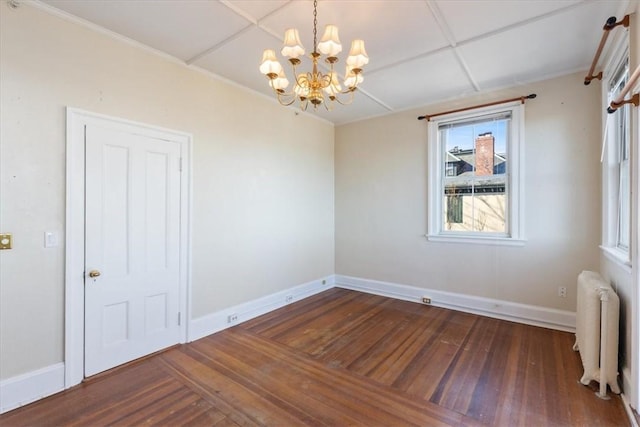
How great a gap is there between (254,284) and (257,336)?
29.0 inches

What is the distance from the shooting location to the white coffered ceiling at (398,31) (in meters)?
2.21

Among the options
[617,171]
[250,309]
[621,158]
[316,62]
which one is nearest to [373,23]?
[316,62]

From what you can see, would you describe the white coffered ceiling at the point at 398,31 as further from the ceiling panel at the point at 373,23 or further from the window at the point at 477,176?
the window at the point at 477,176

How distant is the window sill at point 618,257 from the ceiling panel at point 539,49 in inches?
73.8

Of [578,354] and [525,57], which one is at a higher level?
[525,57]

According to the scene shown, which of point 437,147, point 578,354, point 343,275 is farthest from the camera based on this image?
point 343,275

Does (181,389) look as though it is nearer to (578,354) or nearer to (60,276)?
(60,276)

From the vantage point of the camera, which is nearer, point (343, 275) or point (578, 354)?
point (578, 354)

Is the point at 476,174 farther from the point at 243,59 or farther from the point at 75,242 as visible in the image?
the point at 75,242

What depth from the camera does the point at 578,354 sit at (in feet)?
9.12

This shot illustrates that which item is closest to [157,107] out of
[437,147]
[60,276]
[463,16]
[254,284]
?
[60,276]

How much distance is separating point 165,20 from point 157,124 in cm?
90

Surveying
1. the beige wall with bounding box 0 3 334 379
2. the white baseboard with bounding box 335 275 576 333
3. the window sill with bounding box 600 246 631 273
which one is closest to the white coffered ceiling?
the beige wall with bounding box 0 3 334 379

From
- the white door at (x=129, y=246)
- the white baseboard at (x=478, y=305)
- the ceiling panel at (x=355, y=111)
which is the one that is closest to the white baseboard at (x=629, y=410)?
the white baseboard at (x=478, y=305)
